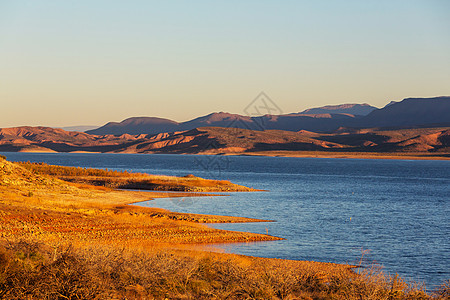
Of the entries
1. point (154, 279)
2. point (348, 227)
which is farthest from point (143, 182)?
point (154, 279)

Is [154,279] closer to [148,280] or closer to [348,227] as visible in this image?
[148,280]

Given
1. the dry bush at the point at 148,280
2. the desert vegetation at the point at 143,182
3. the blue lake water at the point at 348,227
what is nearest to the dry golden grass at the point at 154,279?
the dry bush at the point at 148,280

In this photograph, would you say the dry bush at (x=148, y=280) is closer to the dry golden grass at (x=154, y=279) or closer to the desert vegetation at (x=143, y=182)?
the dry golden grass at (x=154, y=279)

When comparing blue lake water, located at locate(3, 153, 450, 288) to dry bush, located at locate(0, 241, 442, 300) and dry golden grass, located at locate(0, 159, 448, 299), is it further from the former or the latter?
dry bush, located at locate(0, 241, 442, 300)

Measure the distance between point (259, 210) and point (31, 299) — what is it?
38.8 m

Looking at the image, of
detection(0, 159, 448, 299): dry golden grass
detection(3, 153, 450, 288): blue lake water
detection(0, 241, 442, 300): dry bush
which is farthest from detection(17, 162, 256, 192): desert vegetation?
detection(0, 241, 442, 300): dry bush

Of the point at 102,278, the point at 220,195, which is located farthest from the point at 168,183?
the point at 102,278

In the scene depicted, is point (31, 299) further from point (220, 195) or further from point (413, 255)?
point (220, 195)

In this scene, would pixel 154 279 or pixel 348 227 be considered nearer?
pixel 154 279

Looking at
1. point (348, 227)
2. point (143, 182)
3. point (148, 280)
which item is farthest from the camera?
point (143, 182)

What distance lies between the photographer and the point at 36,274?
48.2 ft

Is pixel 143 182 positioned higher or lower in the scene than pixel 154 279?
lower

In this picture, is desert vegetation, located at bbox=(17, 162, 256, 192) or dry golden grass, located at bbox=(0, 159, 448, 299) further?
desert vegetation, located at bbox=(17, 162, 256, 192)

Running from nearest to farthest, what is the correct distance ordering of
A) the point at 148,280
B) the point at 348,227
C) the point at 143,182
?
1. the point at 148,280
2. the point at 348,227
3. the point at 143,182
